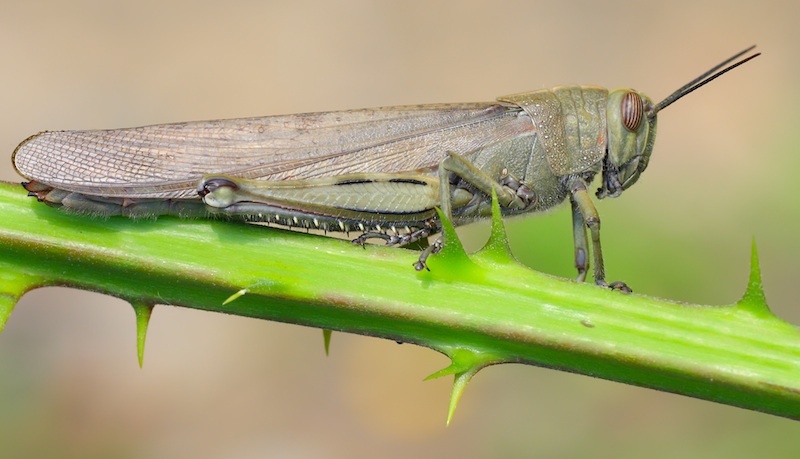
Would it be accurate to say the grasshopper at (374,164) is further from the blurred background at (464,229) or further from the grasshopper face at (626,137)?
the blurred background at (464,229)

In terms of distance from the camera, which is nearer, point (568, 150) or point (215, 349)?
point (568, 150)

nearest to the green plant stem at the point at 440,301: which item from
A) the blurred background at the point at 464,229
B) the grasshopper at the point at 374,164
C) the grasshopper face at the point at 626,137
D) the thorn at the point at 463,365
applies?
the thorn at the point at 463,365

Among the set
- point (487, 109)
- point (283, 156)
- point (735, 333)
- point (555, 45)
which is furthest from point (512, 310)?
point (555, 45)

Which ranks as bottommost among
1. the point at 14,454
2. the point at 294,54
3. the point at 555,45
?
the point at 14,454

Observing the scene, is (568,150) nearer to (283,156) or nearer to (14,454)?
(283,156)

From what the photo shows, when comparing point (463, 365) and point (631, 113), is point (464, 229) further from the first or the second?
point (463, 365)

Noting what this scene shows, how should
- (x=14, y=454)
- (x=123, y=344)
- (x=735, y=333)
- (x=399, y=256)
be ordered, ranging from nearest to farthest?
(x=735, y=333), (x=399, y=256), (x=14, y=454), (x=123, y=344)

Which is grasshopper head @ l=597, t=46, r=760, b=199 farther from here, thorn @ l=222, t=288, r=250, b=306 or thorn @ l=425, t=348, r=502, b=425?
thorn @ l=222, t=288, r=250, b=306

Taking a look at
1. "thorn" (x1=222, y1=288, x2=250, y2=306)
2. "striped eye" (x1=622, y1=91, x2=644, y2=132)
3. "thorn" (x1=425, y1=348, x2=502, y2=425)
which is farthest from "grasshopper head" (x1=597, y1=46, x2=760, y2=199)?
"thorn" (x1=222, y1=288, x2=250, y2=306)
